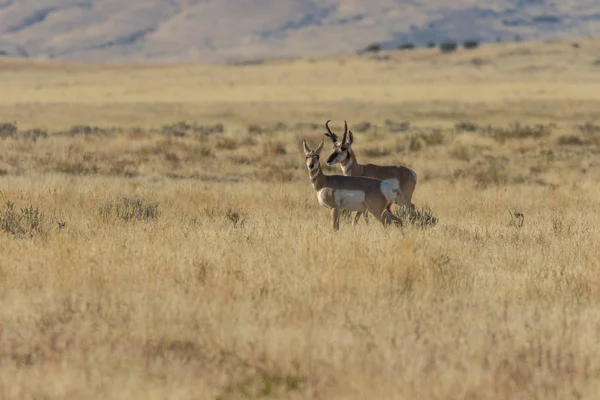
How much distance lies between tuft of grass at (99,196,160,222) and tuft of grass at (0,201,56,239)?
0.92 m

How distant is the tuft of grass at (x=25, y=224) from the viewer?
11.4 meters

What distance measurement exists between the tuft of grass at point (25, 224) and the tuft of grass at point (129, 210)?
0.92 m

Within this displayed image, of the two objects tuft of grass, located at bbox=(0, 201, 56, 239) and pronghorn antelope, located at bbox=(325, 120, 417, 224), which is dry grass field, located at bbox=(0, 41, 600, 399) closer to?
tuft of grass, located at bbox=(0, 201, 56, 239)

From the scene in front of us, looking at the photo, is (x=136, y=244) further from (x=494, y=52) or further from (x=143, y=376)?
(x=494, y=52)

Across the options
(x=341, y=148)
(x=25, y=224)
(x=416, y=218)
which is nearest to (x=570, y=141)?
(x=416, y=218)

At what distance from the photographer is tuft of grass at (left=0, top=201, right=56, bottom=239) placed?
447 inches

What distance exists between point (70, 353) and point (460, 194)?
40.5 feet

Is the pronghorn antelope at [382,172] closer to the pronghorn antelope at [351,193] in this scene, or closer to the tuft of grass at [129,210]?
the pronghorn antelope at [351,193]

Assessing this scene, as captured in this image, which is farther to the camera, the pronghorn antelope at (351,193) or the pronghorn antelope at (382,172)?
the pronghorn antelope at (382,172)

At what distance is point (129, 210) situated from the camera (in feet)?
44.9

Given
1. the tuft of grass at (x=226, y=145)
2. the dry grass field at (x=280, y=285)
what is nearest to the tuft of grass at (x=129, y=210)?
the dry grass field at (x=280, y=285)

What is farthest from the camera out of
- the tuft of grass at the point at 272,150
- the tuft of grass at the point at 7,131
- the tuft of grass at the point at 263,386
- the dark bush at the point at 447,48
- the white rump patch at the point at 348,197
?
the dark bush at the point at 447,48

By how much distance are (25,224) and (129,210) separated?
205cm

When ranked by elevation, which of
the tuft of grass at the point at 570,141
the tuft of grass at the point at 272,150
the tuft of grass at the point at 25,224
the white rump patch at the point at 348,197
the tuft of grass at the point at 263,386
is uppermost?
the white rump patch at the point at 348,197
